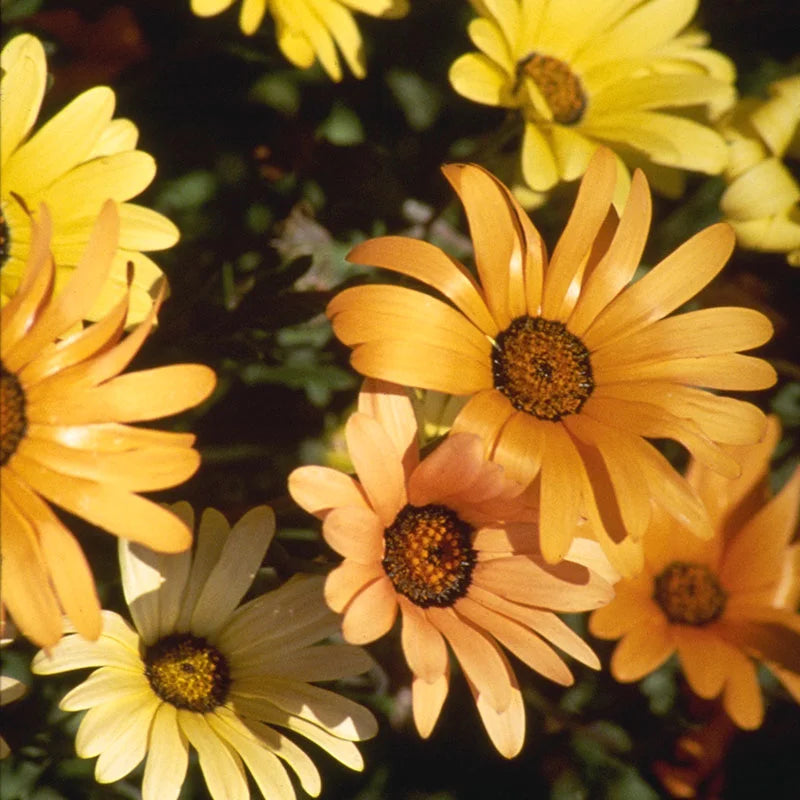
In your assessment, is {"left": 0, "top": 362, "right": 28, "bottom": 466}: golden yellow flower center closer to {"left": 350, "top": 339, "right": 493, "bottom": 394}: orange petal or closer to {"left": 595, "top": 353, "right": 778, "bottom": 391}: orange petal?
{"left": 350, "top": 339, "right": 493, "bottom": 394}: orange petal

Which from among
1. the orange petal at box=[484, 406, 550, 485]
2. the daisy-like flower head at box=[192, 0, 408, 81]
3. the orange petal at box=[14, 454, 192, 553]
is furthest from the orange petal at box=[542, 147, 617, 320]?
the orange petal at box=[14, 454, 192, 553]

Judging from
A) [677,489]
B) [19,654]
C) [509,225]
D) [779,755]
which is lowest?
[779,755]

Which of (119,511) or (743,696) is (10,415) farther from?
(743,696)

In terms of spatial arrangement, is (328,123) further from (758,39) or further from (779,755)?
(779,755)

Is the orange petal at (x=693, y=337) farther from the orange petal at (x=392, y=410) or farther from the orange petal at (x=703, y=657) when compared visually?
the orange petal at (x=703, y=657)

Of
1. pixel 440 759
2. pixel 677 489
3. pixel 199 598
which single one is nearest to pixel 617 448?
pixel 677 489

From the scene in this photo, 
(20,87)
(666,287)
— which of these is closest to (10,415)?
(20,87)
